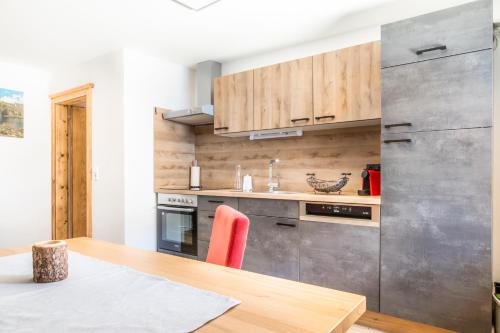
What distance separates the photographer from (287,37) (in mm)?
3273

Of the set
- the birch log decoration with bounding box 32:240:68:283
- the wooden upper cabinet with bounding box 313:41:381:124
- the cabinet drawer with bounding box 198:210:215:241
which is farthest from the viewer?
the cabinet drawer with bounding box 198:210:215:241

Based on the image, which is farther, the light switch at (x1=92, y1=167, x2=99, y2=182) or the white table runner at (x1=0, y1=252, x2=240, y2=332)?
the light switch at (x1=92, y1=167, x2=99, y2=182)

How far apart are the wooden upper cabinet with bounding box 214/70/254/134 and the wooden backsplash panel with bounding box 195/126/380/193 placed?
393 millimetres

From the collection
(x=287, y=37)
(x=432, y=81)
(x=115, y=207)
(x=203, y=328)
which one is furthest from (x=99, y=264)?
(x=287, y=37)

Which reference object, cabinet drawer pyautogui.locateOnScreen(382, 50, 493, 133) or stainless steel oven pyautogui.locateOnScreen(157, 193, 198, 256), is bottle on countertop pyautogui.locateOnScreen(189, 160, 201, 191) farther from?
cabinet drawer pyautogui.locateOnScreen(382, 50, 493, 133)

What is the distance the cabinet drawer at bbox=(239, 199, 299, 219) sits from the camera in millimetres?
2736

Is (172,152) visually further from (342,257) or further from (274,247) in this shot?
(342,257)

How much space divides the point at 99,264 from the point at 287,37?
2796 millimetres

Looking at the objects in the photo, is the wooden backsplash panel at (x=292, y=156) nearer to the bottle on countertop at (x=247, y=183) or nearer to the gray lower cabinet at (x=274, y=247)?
the bottle on countertop at (x=247, y=183)

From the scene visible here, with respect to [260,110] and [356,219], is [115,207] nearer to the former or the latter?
[260,110]

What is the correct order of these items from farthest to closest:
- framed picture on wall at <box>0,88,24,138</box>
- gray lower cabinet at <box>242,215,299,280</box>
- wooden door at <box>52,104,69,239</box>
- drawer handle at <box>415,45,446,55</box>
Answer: wooden door at <box>52,104,69,239</box>, framed picture on wall at <box>0,88,24,138</box>, gray lower cabinet at <box>242,215,299,280</box>, drawer handle at <box>415,45,446,55</box>

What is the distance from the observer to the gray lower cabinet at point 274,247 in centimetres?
272

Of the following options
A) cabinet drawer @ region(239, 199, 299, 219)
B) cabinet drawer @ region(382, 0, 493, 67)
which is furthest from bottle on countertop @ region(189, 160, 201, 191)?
cabinet drawer @ region(382, 0, 493, 67)

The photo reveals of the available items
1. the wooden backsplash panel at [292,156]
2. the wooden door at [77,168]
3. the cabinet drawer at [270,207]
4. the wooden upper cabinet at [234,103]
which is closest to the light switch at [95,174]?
A: the wooden door at [77,168]
